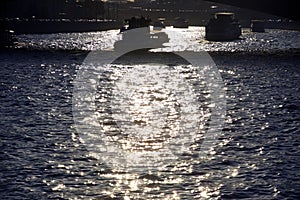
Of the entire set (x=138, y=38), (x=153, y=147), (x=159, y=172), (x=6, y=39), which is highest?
(x=159, y=172)

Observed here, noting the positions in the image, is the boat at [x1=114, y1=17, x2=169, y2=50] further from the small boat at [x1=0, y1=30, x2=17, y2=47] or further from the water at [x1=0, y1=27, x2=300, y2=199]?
the water at [x1=0, y1=27, x2=300, y2=199]

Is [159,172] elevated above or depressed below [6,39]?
above

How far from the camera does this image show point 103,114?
132ft

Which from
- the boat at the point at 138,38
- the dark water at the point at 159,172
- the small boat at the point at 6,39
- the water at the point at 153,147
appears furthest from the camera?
the boat at the point at 138,38

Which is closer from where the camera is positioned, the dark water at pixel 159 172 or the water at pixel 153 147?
the dark water at pixel 159 172

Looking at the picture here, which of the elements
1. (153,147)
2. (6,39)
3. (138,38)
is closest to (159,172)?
(153,147)

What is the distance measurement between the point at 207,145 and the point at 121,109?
13.5 metres

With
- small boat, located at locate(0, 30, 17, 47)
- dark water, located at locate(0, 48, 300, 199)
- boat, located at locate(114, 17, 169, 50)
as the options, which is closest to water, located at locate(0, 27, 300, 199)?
dark water, located at locate(0, 48, 300, 199)

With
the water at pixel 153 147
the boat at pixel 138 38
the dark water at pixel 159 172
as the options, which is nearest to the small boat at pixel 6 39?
the boat at pixel 138 38

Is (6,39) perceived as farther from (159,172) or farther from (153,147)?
(159,172)

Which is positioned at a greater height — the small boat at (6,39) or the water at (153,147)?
the water at (153,147)

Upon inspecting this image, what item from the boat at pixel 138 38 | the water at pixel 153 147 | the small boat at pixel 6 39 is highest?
the water at pixel 153 147

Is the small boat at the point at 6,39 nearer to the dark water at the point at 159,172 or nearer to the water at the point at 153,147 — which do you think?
the water at the point at 153,147

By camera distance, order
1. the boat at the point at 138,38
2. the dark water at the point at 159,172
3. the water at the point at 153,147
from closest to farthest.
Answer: the dark water at the point at 159,172 → the water at the point at 153,147 → the boat at the point at 138,38
